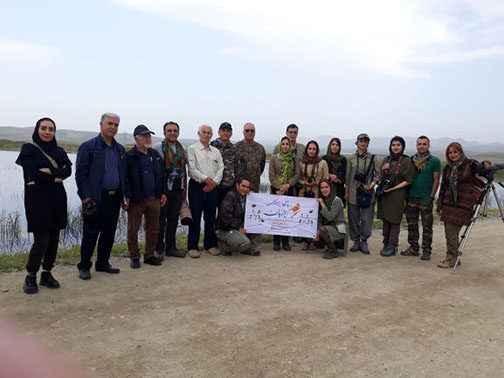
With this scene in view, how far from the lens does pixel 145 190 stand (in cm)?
614

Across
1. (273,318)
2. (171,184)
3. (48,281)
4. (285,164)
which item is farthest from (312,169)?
(48,281)

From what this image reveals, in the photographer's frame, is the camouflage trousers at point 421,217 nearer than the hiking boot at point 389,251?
Yes

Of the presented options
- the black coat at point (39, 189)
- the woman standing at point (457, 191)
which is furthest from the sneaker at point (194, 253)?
the woman standing at point (457, 191)

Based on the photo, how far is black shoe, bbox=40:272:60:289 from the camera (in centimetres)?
530

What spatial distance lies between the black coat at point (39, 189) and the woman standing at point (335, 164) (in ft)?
15.4

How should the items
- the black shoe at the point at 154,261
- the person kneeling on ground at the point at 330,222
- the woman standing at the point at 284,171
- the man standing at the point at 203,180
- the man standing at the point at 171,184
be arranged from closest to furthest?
1. the black shoe at the point at 154,261
2. the man standing at the point at 171,184
3. the man standing at the point at 203,180
4. the person kneeling on ground at the point at 330,222
5. the woman standing at the point at 284,171

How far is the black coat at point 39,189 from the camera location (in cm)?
491

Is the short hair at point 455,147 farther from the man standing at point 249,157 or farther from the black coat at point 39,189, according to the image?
the black coat at point 39,189

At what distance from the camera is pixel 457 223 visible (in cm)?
664

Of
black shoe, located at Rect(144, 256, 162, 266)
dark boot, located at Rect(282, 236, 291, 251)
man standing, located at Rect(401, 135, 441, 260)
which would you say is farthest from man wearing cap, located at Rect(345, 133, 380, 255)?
black shoe, located at Rect(144, 256, 162, 266)

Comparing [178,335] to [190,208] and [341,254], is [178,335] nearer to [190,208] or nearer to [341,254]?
[190,208]

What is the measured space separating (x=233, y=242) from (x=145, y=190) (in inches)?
71.1

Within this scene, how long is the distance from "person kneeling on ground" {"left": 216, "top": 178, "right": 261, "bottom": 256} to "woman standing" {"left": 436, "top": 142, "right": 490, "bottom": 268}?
325 centimetres

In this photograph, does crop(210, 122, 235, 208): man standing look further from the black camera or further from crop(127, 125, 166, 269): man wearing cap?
the black camera
